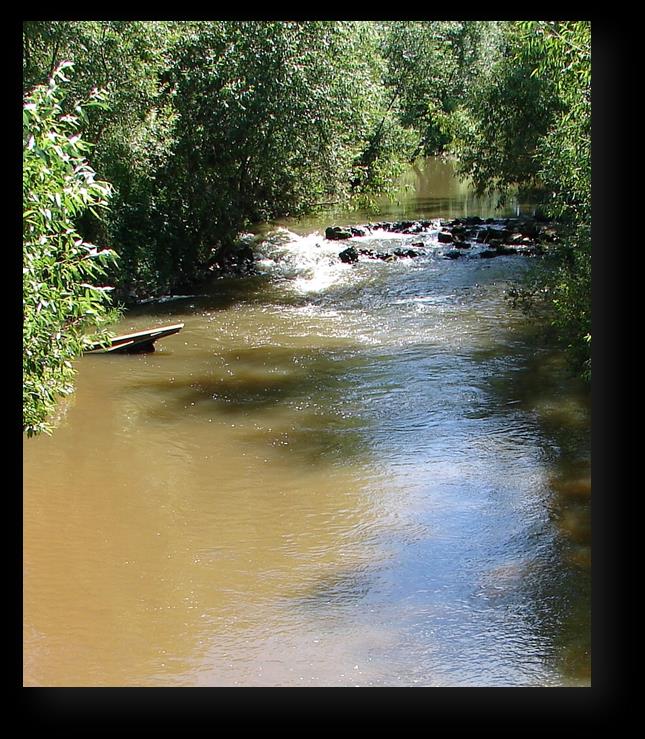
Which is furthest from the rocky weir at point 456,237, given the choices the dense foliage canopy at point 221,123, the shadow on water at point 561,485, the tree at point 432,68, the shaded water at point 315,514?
the tree at point 432,68

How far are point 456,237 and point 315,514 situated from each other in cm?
1560

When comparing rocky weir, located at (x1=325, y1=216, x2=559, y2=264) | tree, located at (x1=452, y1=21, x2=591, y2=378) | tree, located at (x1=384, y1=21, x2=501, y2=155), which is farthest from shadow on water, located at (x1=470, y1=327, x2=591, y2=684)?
tree, located at (x1=384, y1=21, x2=501, y2=155)

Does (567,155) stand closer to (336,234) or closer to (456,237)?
(456,237)

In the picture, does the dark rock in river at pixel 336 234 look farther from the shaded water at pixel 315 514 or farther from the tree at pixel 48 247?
the tree at pixel 48 247

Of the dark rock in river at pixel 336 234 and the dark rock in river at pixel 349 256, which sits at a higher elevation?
the dark rock in river at pixel 336 234

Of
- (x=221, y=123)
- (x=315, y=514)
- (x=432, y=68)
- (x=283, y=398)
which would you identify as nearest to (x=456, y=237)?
(x=221, y=123)

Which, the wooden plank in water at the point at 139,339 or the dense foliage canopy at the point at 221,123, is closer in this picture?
the wooden plank in water at the point at 139,339

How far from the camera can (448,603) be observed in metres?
7.45

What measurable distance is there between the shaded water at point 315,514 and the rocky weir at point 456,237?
20.0 feet

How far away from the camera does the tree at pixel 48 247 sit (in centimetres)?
654

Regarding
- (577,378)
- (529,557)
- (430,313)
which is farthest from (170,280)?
(529,557)
